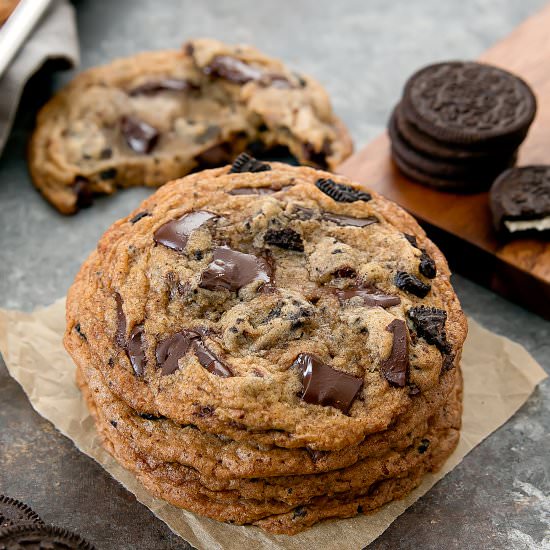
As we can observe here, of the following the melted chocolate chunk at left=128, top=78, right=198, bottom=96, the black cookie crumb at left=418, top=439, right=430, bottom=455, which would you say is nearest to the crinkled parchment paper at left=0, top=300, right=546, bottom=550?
the black cookie crumb at left=418, top=439, right=430, bottom=455

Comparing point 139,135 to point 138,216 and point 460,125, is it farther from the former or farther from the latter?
point 460,125

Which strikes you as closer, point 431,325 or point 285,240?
point 431,325

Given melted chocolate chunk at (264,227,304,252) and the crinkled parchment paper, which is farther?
melted chocolate chunk at (264,227,304,252)

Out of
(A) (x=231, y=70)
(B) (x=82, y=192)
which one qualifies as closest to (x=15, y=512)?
(B) (x=82, y=192)

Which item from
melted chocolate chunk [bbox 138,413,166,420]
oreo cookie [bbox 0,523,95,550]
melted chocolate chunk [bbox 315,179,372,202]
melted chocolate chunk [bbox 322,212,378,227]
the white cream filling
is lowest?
the white cream filling

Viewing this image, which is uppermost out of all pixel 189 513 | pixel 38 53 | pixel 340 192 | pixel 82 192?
pixel 38 53

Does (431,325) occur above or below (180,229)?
below

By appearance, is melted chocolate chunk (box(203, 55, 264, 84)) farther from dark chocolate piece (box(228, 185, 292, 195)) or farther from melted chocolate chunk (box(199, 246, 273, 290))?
melted chocolate chunk (box(199, 246, 273, 290))

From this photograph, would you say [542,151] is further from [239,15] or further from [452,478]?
[239,15]
